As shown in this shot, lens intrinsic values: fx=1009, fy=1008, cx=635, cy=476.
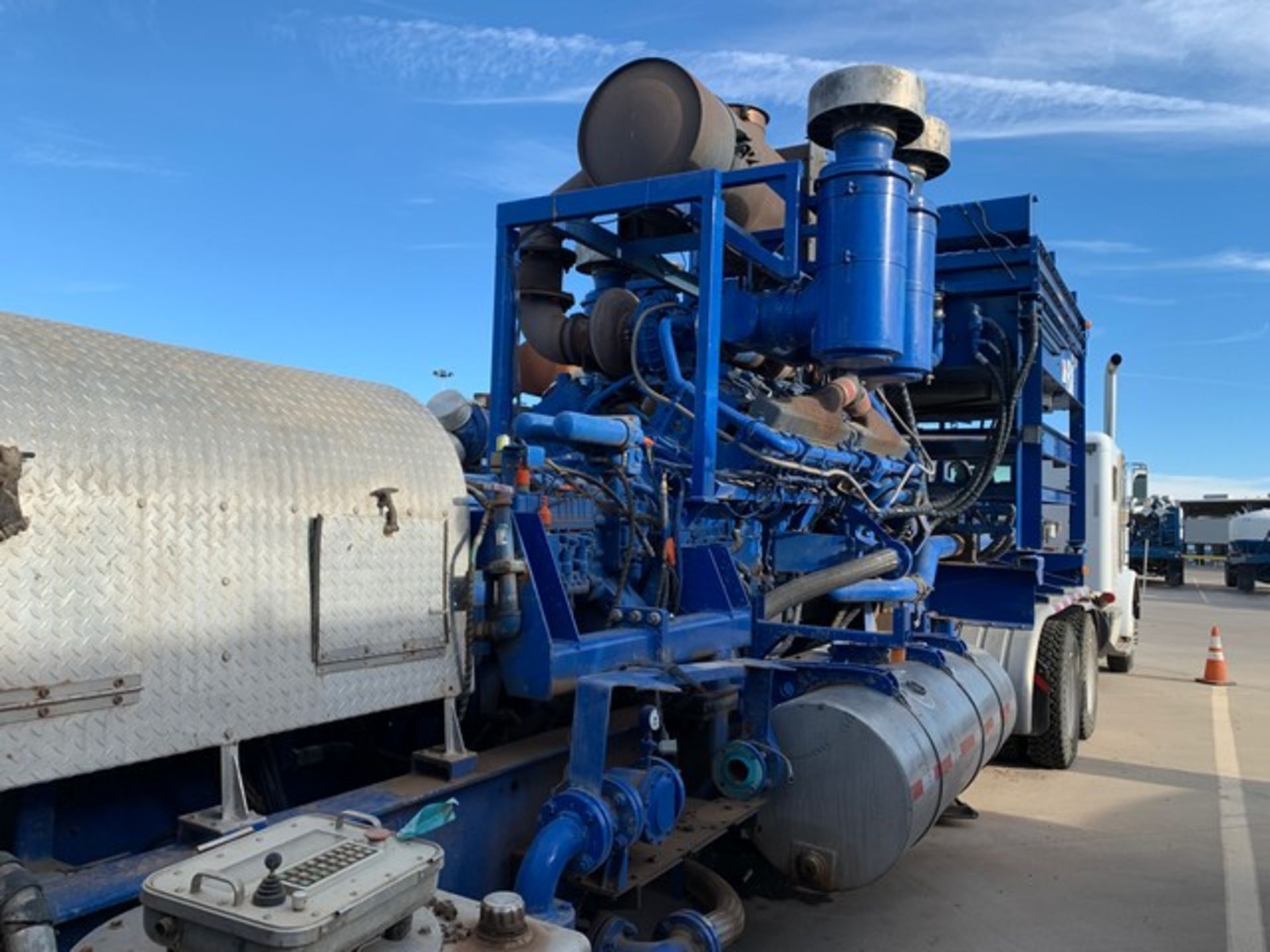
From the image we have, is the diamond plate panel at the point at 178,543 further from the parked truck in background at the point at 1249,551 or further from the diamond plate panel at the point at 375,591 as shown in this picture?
the parked truck in background at the point at 1249,551

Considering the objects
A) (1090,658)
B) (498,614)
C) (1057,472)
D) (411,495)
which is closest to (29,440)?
(411,495)

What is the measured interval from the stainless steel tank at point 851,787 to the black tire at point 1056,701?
327 centimetres

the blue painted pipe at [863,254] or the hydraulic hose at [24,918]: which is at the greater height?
the blue painted pipe at [863,254]

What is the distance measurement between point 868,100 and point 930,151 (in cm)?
127

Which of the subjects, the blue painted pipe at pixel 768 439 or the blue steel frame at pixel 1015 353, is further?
the blue steel frame at pixel 1015 353

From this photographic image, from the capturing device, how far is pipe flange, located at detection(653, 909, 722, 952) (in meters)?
3.28

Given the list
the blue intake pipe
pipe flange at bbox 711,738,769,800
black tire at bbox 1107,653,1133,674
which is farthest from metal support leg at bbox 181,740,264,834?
black tire at bbox 1107,653,1133,674

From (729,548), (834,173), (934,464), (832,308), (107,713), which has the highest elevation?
(834,173)

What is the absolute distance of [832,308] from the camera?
547 cm

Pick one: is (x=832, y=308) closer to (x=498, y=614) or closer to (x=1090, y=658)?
(x=498, y=614)

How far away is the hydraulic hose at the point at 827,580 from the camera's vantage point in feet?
16.5

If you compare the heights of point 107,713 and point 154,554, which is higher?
point 154,554

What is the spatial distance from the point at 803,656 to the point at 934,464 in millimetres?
3365

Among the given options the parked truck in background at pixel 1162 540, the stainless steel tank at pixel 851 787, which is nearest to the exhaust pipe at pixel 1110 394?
the stainless steel tank at pixel 851 787
